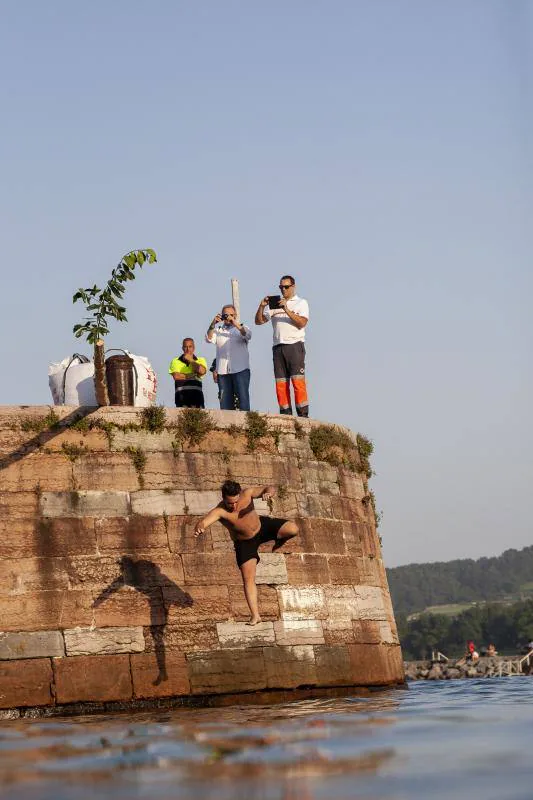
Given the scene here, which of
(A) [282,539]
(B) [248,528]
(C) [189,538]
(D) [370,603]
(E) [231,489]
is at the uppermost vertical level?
(E) [231,489]

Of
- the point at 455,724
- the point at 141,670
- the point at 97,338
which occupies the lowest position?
the point at 455,724

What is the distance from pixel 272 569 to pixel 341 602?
125 cm

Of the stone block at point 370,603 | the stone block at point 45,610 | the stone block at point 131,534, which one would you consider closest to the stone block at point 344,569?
the stone block at point 370,603

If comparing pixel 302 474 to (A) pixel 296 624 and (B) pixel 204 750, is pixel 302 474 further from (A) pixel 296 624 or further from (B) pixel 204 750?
(B) pixel 204 750

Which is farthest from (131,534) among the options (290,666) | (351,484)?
(351,484)

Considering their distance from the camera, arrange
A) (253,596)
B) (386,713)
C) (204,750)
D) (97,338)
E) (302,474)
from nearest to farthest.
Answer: (204,750)
(386,713)
(253,596)
(97,338)
(302,474)

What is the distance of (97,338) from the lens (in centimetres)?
1345

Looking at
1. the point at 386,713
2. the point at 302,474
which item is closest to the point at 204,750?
the point at 386,713

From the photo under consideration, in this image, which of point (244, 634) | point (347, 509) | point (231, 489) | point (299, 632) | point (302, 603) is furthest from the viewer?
point (347, 509)

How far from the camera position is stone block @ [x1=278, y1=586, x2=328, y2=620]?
1416 centimetres

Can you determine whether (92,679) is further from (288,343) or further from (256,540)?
(288,343)

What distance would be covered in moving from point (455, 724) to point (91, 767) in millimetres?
3278

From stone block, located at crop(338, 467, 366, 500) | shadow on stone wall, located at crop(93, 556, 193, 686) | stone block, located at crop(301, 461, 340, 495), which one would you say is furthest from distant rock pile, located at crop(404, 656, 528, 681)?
shadow on stone wall, located at crop(93, 556, 193, 686)

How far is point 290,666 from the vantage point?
13.9 metres
